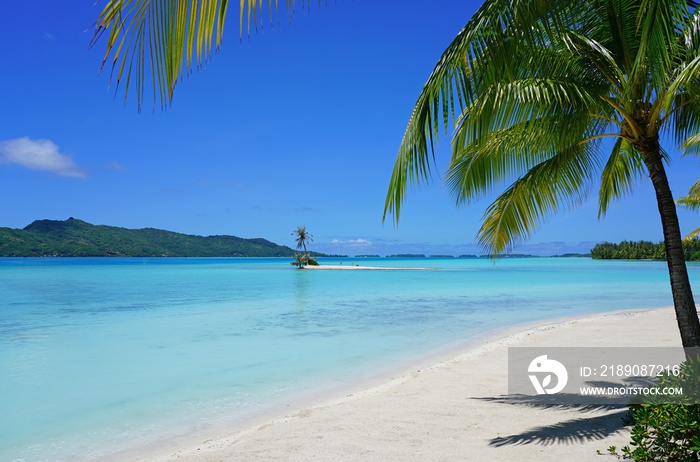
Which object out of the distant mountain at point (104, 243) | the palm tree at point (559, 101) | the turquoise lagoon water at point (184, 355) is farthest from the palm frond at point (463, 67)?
the distant mountain at point (104, 243)

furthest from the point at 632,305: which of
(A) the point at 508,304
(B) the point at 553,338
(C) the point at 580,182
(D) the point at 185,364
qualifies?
(D) the point at 185,364

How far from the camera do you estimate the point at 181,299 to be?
73.0ft

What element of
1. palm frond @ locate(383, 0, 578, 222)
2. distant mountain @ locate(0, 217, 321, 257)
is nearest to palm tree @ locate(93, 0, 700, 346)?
palm frond @ locate(383, 0, 578, 222)

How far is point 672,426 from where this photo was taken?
2.81 metres

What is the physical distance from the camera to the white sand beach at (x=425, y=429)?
12.4 feet

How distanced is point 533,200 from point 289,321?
10203 millimetres

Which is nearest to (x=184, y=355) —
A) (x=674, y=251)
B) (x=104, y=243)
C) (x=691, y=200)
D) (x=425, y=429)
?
(x=425, y=429)

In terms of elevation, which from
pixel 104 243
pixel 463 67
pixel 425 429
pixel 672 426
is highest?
pixel 104 243

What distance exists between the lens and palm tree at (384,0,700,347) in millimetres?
3045

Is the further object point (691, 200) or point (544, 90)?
point (691, 200)

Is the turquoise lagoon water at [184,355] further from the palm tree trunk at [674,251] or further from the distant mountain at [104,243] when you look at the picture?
the distant mountain at [104,243]

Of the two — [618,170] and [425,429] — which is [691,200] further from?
[425,429]

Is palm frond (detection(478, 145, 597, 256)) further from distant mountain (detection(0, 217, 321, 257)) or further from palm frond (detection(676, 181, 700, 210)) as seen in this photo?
distant mountain (detection(0, 217, 321, 257))

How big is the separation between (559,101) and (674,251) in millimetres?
1586
